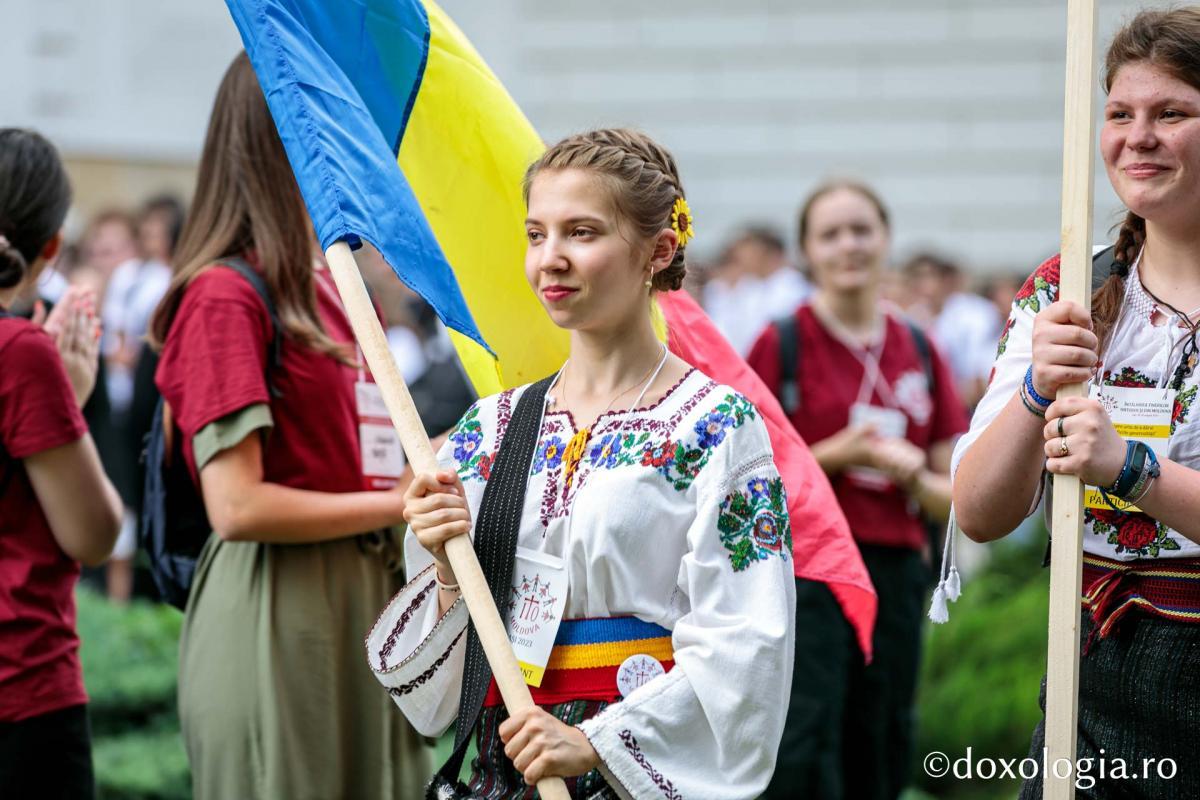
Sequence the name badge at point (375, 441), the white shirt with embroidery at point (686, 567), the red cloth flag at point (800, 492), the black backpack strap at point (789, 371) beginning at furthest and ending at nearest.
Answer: the black backpack strap at point (789, 371)
the name badge at point (375, 441)
the red cloth flag at point (800, 492)
the white shirt with embroidery at point (686, 567)

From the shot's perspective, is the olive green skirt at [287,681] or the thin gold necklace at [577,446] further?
the olive green skirt at [287,681]

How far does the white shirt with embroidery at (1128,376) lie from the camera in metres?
2.88

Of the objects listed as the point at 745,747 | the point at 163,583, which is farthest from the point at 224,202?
the point at 745,747

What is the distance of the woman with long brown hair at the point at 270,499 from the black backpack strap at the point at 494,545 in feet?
2.75

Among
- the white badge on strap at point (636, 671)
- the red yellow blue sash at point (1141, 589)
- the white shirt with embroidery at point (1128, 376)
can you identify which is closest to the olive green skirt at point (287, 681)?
the white badge on strap at point (636, 671)

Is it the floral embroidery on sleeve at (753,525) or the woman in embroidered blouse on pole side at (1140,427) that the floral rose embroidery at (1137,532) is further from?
the floral embroidery on sleeve at (753,525)

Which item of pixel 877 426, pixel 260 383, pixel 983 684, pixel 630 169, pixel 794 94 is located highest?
pixel 794 94

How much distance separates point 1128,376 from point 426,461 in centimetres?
129

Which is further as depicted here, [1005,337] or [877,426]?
[877,426]

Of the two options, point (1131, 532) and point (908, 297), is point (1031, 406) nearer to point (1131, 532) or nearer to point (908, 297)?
point (1131, 532)

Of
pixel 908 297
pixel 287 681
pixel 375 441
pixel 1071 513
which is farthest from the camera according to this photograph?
pixel 908 297

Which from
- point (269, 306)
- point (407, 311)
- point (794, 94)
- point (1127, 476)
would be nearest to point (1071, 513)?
point (1127, 476)

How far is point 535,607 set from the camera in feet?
→ 9.70

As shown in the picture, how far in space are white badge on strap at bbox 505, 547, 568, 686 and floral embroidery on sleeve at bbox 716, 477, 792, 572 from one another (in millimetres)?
310
